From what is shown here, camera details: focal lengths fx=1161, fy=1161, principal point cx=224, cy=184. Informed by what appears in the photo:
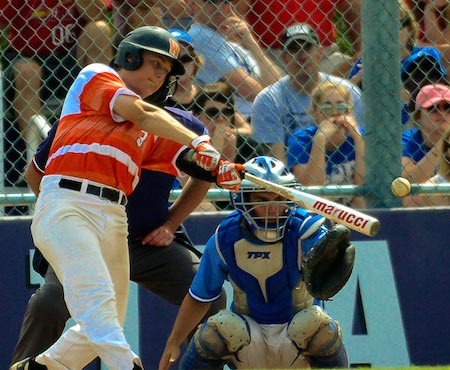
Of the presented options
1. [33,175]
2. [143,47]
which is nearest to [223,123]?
[33,175]

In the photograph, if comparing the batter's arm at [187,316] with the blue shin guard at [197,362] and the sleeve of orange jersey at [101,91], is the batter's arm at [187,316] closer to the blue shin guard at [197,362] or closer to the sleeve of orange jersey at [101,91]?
the blue shin guard at [197,362]

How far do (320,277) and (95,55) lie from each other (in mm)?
2380

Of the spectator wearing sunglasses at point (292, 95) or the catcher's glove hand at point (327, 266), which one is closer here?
the catcher's glove hand at point (327, 266)

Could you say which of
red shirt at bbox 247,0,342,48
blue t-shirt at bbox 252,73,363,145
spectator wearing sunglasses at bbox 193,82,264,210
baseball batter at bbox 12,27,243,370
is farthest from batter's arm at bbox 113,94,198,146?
red shirt at bbox 247,0,342,48

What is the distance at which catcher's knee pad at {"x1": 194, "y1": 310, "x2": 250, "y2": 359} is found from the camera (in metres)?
5.35

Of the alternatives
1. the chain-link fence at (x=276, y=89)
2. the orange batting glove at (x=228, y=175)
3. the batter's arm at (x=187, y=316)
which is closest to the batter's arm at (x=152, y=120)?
the orange batting glove at (x=228, y=175)

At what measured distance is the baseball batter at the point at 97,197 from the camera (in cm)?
472

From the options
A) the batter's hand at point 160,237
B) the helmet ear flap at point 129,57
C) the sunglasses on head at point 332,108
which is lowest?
the batter's hand at point 160,237

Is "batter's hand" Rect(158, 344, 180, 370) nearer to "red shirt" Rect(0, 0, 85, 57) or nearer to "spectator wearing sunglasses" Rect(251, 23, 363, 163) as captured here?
"spectator wearing sunglasses" Rect(251, 23, 363, 163)

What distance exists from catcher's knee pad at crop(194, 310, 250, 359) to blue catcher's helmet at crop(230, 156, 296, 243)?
426mm

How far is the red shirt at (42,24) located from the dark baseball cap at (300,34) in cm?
124

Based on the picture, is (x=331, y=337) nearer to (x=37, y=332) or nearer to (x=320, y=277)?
(x=320, y=277)

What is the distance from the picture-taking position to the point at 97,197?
16.2ft

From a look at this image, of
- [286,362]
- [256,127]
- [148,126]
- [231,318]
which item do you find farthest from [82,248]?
[256,127]
